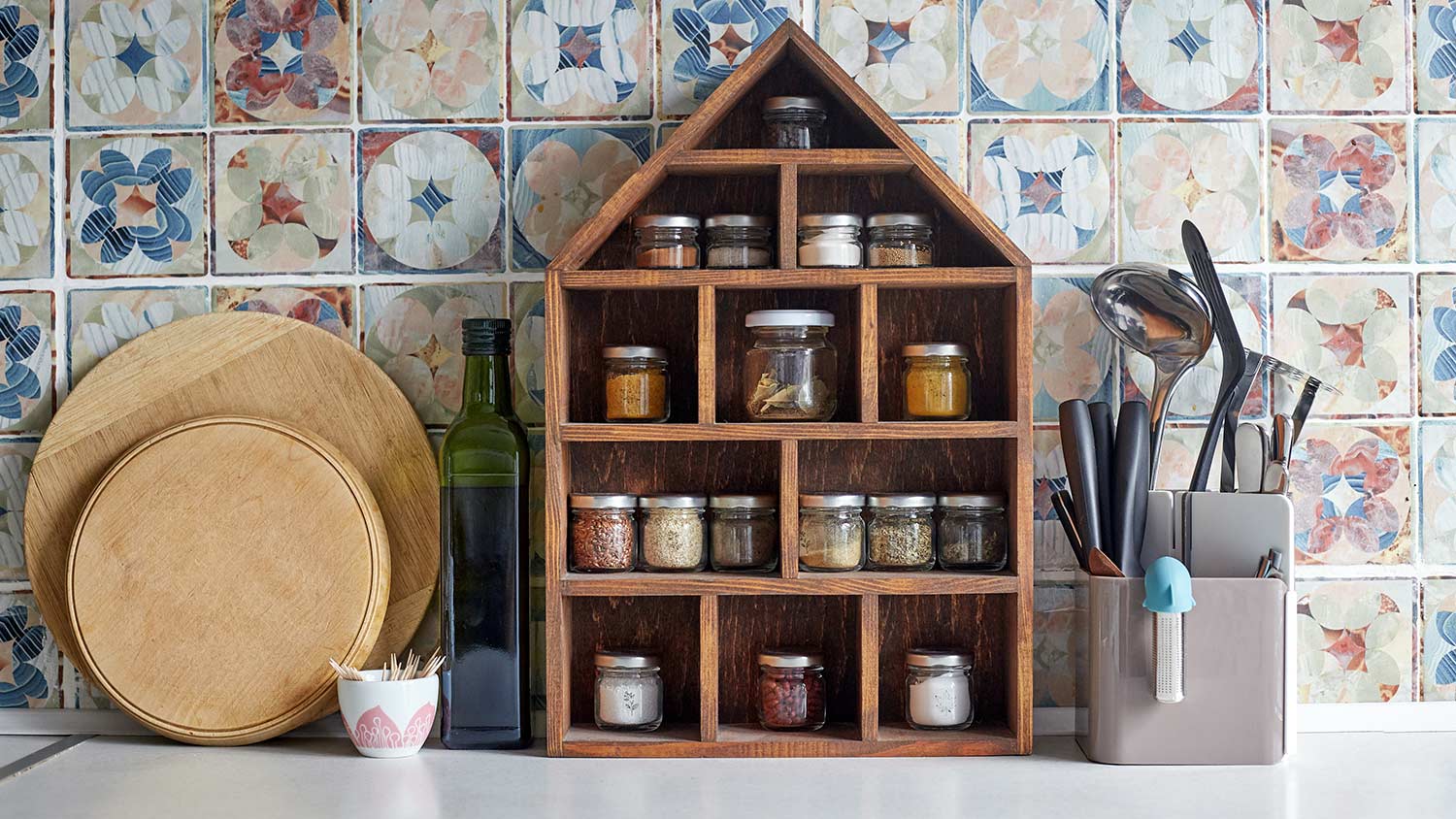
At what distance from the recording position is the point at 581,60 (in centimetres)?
127

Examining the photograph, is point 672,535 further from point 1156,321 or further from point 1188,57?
point 1188,57

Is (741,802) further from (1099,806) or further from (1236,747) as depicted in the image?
(1236,747)

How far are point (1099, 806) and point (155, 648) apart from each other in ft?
2.94

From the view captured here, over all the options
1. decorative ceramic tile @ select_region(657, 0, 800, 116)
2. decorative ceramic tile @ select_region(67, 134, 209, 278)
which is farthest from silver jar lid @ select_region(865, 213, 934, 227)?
decorative ceramic tile @ select_region(67, 134, 209, 278)

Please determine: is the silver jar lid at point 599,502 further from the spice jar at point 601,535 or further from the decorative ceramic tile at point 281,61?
the decorative ceramic tile at point 281,61

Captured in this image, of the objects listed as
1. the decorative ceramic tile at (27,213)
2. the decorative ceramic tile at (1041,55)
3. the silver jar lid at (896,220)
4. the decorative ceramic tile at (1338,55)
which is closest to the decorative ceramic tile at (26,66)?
the decorative ceramic tile at (27,213)

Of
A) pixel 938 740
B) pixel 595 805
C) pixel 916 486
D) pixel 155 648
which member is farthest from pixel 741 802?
pixel 155 648

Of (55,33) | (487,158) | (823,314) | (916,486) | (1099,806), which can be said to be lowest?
(1099,806)

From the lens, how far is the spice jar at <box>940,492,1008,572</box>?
116 centimetres

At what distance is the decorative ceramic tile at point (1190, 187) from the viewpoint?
4.13 ft

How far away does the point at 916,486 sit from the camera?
48.9 inches

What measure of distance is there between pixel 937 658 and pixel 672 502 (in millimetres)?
297

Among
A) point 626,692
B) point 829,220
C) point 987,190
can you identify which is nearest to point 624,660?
point 626,692

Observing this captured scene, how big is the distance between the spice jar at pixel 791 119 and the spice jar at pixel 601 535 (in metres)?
0.38
